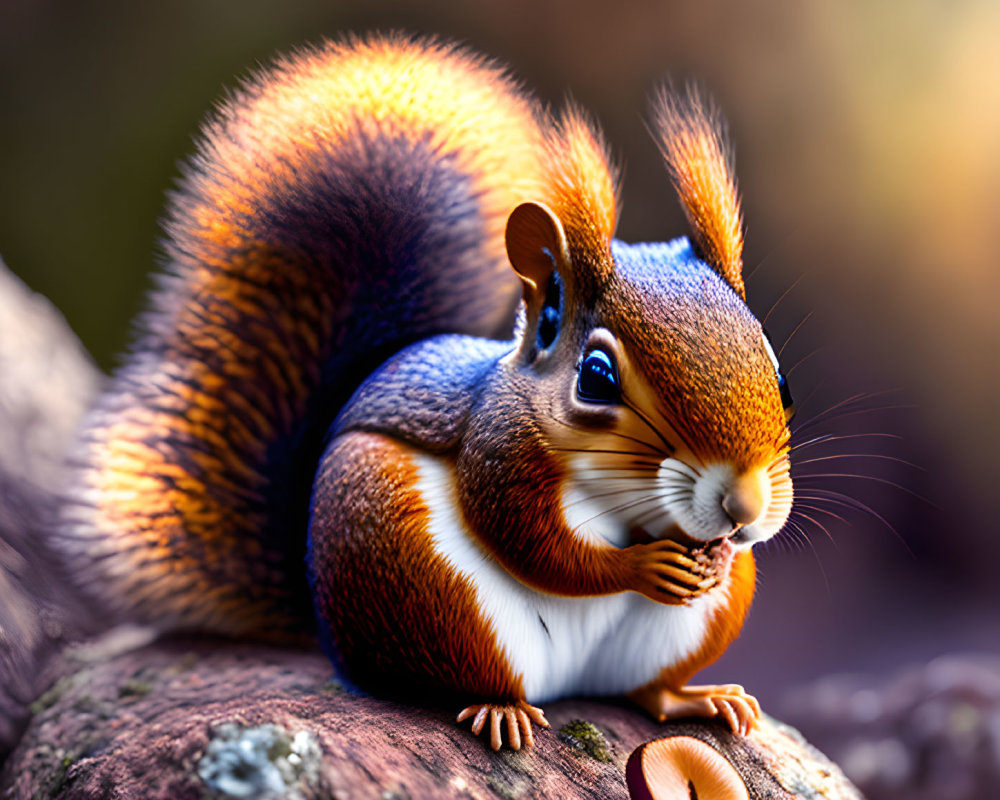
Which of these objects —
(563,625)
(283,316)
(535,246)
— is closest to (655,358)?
(535,246)

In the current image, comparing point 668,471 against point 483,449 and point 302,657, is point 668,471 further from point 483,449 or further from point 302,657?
point 302,657

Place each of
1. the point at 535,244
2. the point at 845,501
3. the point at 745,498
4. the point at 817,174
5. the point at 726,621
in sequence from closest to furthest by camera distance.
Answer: the point at 745,498 → the point at 535,244 → the point at 726,621 → the point at 845,501 → the point at 817,174

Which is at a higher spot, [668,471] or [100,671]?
[668,471]

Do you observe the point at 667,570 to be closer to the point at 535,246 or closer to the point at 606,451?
the point at 606,451

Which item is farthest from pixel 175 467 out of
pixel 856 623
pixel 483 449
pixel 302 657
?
pixel 856 623

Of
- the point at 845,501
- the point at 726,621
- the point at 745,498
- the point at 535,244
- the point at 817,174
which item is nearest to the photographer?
the point at 745,498

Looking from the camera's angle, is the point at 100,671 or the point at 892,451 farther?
the point at 892,451

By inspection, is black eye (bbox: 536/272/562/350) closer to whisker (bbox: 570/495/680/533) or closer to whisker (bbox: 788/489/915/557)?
whisker (bbox: 570/495/680/533)

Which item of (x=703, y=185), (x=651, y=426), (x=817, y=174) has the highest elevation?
(x=817, y=174)
